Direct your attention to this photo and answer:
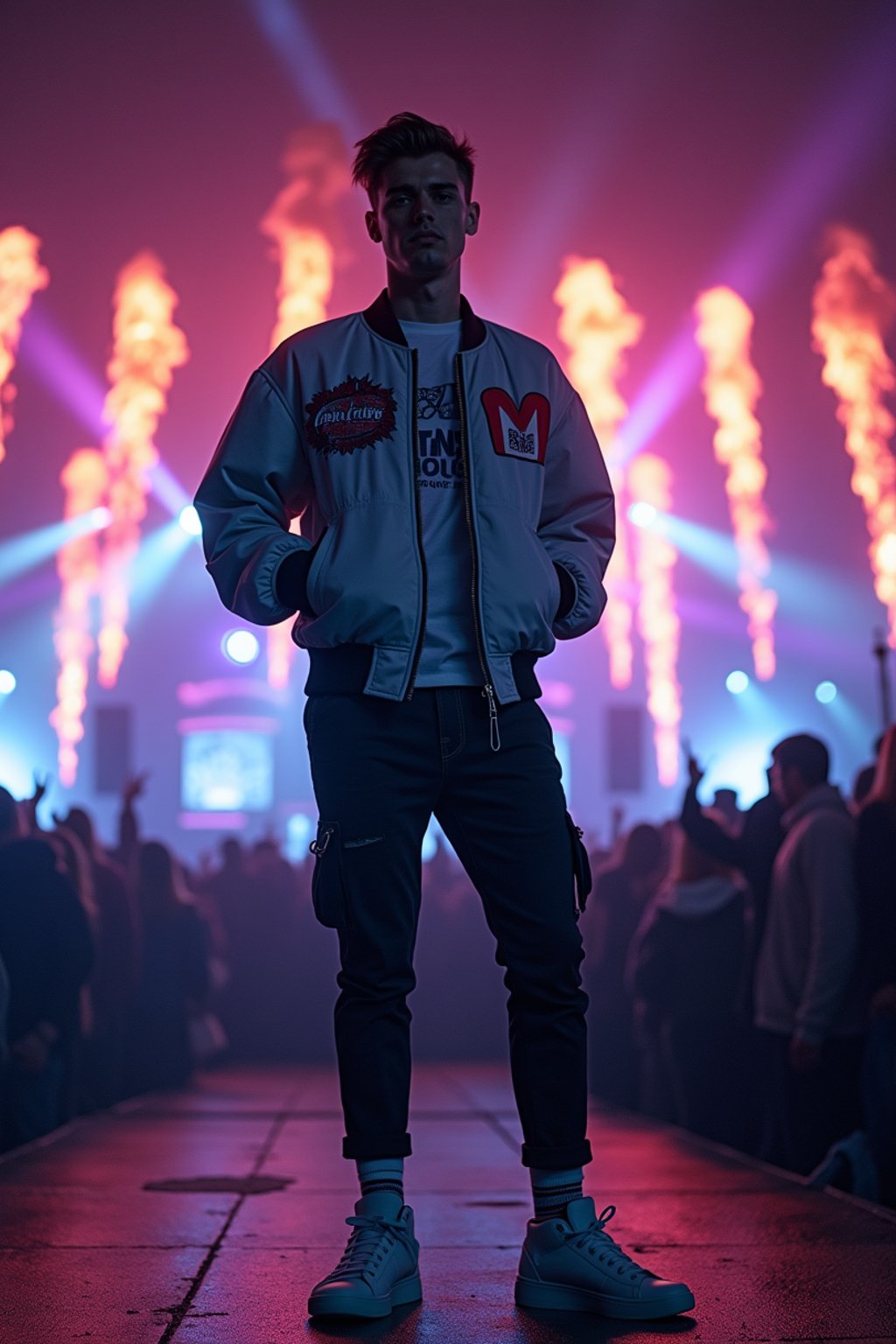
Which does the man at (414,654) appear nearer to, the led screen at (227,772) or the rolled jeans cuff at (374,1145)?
the rolled jeans cuff at (374,1145)

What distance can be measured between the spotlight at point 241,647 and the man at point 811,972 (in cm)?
3385

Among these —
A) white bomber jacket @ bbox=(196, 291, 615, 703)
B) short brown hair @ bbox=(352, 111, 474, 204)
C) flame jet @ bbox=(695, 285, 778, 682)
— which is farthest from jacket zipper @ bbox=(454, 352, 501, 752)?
flame jet @ bbox=(695, 285, 778, 682)

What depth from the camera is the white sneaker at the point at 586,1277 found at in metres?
2.29

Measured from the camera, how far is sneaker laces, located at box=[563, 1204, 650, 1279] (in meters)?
2.38

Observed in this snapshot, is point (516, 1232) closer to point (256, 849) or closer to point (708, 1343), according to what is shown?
point (708, 1343)

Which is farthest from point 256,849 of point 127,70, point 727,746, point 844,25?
point 727,746

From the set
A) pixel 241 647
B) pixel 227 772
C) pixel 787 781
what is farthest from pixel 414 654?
pixel 227 772

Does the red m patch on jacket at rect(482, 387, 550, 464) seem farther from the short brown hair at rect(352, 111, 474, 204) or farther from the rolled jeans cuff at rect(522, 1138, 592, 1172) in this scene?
the rolled jeans cuff at rect(522, 1138, 592, 1172)

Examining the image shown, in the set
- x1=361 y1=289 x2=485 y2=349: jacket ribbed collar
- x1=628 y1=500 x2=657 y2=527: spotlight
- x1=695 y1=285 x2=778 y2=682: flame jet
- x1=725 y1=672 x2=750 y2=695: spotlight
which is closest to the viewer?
x1=361 y1=289 x2=485 y2=349: jacket ribbed collar

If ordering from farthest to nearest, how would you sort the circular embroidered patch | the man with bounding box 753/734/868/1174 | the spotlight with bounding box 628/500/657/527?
the spotlight with bounding box 628/500/657/527, the man with bounding box 753/734/868/1174, the circular embroidered patch

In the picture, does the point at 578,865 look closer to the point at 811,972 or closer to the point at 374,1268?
the point at 374,1268

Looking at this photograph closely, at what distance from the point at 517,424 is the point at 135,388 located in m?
23.5

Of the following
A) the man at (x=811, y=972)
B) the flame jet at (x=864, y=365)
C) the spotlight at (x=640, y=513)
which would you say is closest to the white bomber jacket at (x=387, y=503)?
the man at (x=811, y=972)

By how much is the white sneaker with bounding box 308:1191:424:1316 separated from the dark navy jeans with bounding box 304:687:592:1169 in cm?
10
